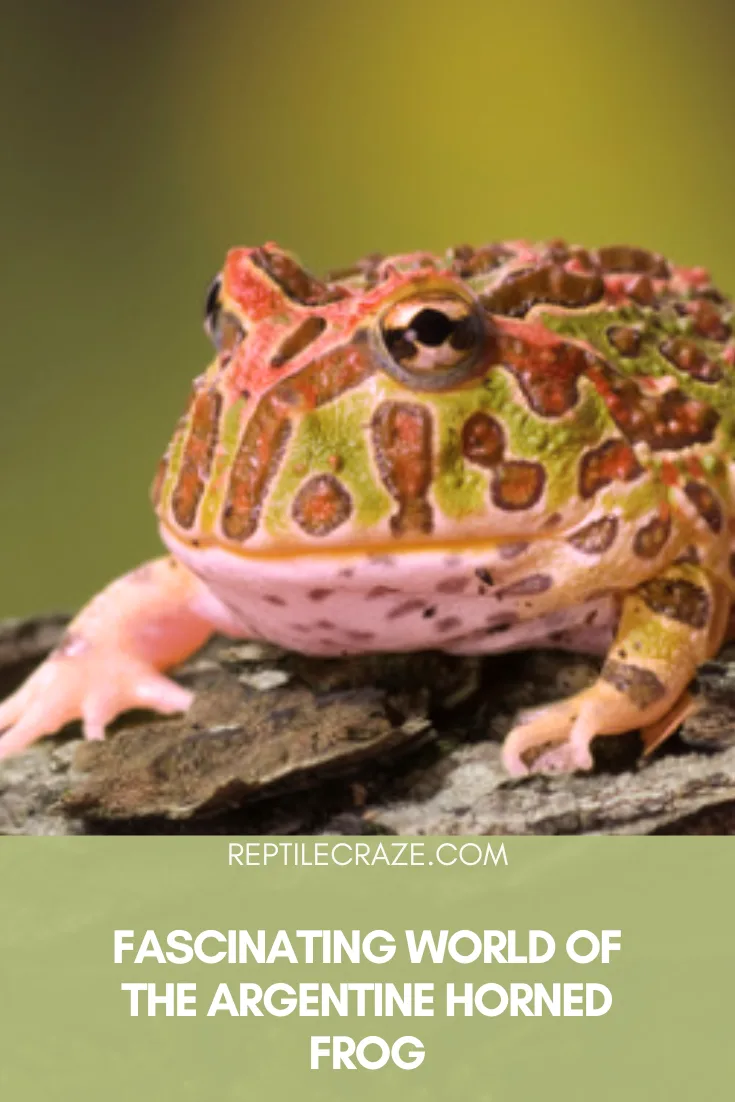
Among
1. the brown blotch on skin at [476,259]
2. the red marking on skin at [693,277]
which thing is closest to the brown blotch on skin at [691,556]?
the brown blotch on skin at [476,259]

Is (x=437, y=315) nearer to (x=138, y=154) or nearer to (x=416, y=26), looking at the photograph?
(x=416, y=26)

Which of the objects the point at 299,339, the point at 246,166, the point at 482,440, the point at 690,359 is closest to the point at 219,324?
the point at 299,339

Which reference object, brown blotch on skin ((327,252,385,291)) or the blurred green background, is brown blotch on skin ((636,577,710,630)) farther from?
the blurred green background

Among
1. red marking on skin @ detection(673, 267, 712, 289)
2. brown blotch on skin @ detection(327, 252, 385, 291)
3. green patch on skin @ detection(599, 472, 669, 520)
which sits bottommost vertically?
green patch on skin @ detection(599, 472, 669, 520)

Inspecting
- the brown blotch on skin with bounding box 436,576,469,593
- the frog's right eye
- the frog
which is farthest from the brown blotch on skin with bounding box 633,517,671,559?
the frog's right eye

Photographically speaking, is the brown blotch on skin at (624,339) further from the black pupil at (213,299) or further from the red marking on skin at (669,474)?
the black pupil at (213,299)
